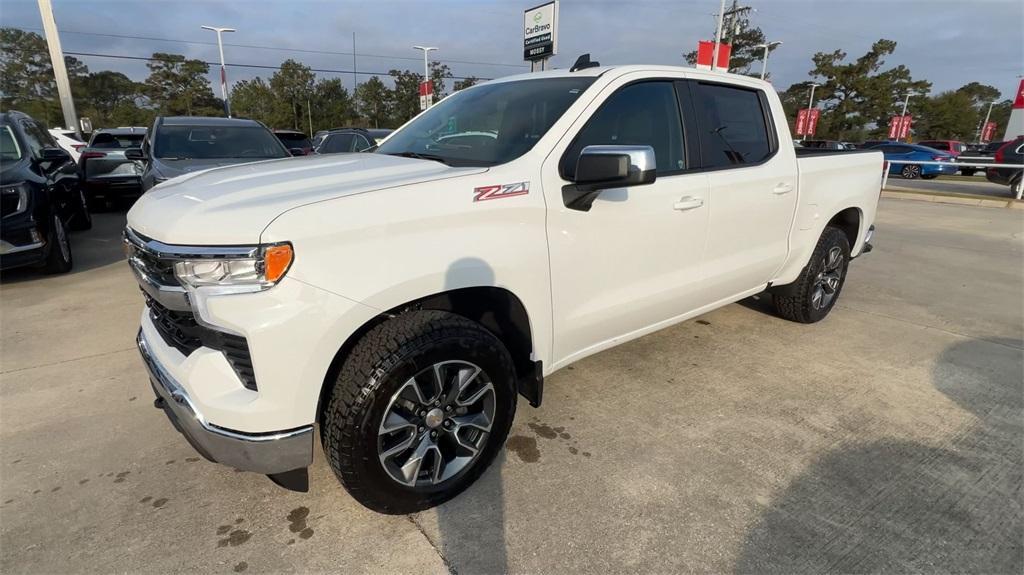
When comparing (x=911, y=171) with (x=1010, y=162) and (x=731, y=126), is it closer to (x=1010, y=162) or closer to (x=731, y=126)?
(x=1010, y=162)

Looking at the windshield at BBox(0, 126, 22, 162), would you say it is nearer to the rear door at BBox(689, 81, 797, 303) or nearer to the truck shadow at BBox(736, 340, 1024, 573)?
the rear door at BBox(689, 81, 797, 303)

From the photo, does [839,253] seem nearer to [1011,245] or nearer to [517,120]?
[517,120]

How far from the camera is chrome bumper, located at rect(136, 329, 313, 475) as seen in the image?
6.10ft

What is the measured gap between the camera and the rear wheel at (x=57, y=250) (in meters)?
5.59

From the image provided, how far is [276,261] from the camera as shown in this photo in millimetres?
1749

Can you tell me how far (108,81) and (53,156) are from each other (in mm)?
62951

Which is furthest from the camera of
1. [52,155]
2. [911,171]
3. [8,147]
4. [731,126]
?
[911,171]

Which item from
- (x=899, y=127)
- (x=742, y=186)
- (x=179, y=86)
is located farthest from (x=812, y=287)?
(x=179, y=86)

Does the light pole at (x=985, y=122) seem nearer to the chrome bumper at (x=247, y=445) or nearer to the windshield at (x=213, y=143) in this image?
the windshield at (x=213, y=143)

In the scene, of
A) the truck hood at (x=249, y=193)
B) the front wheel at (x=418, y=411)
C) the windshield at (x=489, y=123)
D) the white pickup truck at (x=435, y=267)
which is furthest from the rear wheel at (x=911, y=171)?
the front wheel at (x=418, y=411)

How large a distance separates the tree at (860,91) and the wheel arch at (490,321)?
6232cm

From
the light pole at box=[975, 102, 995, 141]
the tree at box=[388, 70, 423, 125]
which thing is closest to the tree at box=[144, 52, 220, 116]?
the tree at box=[388, 70, 423, 125]

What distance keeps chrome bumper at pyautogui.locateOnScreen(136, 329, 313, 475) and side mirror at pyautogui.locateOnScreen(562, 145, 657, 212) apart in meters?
1.46

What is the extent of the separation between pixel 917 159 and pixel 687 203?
2572cm
